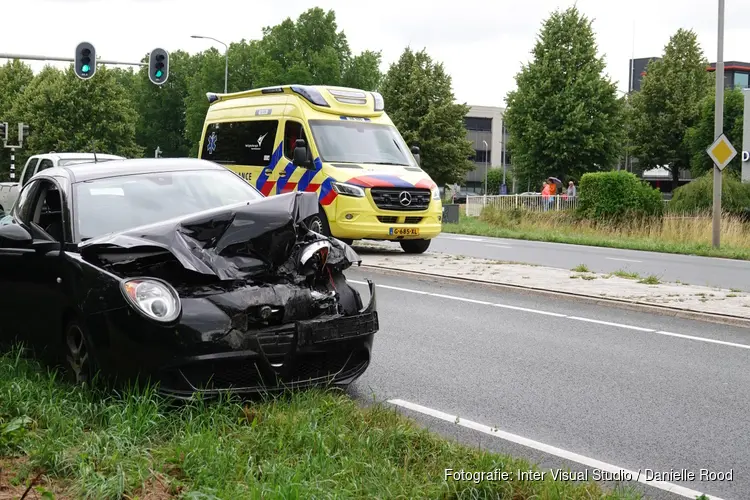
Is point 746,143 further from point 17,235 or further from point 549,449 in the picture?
point 17,235

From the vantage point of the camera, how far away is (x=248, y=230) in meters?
5.48

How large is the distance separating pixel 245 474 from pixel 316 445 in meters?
0.49

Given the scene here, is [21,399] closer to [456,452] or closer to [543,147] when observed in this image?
[456,452]

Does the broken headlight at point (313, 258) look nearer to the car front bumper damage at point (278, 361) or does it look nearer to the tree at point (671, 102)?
the car front bumper damage at point (278, 361)

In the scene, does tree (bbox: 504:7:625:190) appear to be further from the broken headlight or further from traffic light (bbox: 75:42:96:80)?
the broken headlight

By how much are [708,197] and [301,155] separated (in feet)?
58.6

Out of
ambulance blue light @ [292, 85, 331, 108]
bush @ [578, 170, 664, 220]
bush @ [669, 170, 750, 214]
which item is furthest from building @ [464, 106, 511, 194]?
ambulance blue light @ [292, 85, 331, 108]

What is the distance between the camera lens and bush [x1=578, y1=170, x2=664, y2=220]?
2800 centimetres

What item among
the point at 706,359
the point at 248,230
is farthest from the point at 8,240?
the point at 706,359

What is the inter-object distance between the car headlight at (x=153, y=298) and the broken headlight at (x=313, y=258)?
887 millimetres

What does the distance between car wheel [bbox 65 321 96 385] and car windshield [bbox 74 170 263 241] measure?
0.63 metres

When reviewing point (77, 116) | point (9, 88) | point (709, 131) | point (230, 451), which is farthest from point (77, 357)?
point (9, 88)

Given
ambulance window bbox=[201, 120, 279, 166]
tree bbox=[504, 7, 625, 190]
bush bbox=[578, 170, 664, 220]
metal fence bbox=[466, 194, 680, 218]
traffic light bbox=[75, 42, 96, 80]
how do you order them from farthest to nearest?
tree bbox=[504, 7, 625, 190], metal fence bbox=[466, 194, 680, 218], traffic light bbox=[75, 42, 96, 80], bush bbox=[578, 170, 664, 220], ambulance window bbox=[201, 120, 279, 166]

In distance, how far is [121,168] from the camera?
680 centimetres
